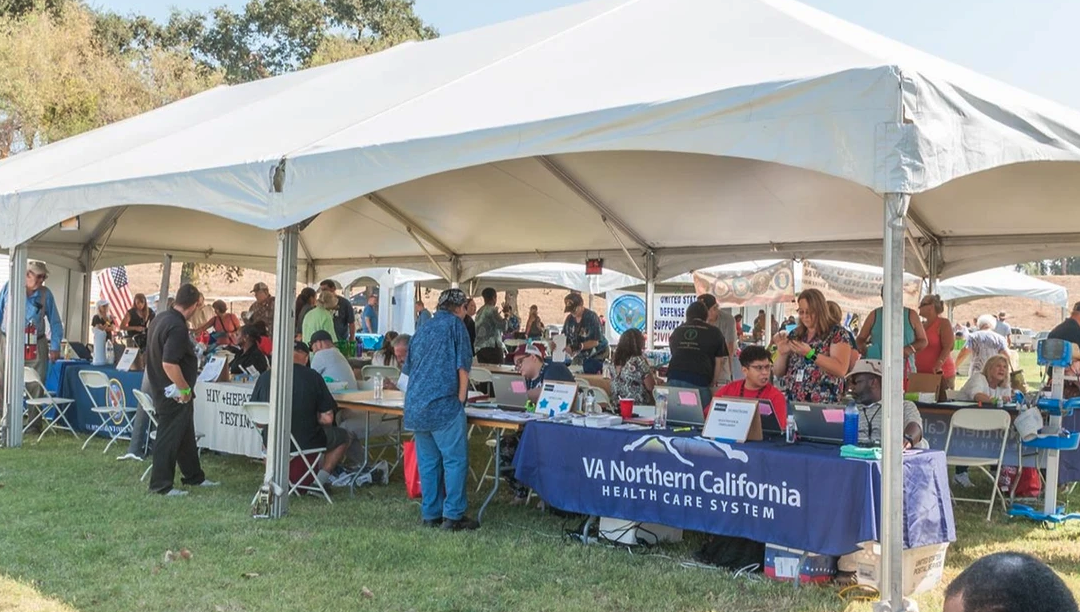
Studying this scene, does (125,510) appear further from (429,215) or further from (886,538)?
(429,215)

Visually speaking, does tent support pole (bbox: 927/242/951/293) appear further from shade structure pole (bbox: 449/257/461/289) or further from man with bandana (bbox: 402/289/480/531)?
shade structure pole (bbox: 449/257/461/289)

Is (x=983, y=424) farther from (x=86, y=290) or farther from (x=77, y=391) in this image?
(x=86, y=290)

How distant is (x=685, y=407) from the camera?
18.8 ft

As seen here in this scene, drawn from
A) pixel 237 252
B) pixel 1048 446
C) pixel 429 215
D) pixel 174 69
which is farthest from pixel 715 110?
pixel 174 69

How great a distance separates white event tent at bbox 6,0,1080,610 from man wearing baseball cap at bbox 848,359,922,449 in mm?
827

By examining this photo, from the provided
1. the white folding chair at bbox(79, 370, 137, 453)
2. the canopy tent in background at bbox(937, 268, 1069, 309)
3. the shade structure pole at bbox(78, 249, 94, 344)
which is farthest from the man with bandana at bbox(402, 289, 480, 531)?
the canopy tent in background at bbox(937, 268, 1069, 309)

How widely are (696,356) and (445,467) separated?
2394 millimetres

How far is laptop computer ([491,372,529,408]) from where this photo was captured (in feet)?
22.0

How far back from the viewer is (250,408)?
671 cm

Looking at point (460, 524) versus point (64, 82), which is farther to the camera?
point (64, 82)

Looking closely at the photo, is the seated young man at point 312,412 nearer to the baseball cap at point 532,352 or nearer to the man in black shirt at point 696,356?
the baseball cap at point 532,352

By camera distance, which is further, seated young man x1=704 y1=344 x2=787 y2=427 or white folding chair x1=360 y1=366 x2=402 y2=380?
white folding chair x1=360 y1=366 x2=402 y2=380

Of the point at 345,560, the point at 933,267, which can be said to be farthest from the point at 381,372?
the point at 933,267

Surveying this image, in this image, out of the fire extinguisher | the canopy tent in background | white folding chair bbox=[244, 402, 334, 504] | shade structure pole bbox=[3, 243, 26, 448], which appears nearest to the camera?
white folding chair bbox=[244, 402, 334, 504]
